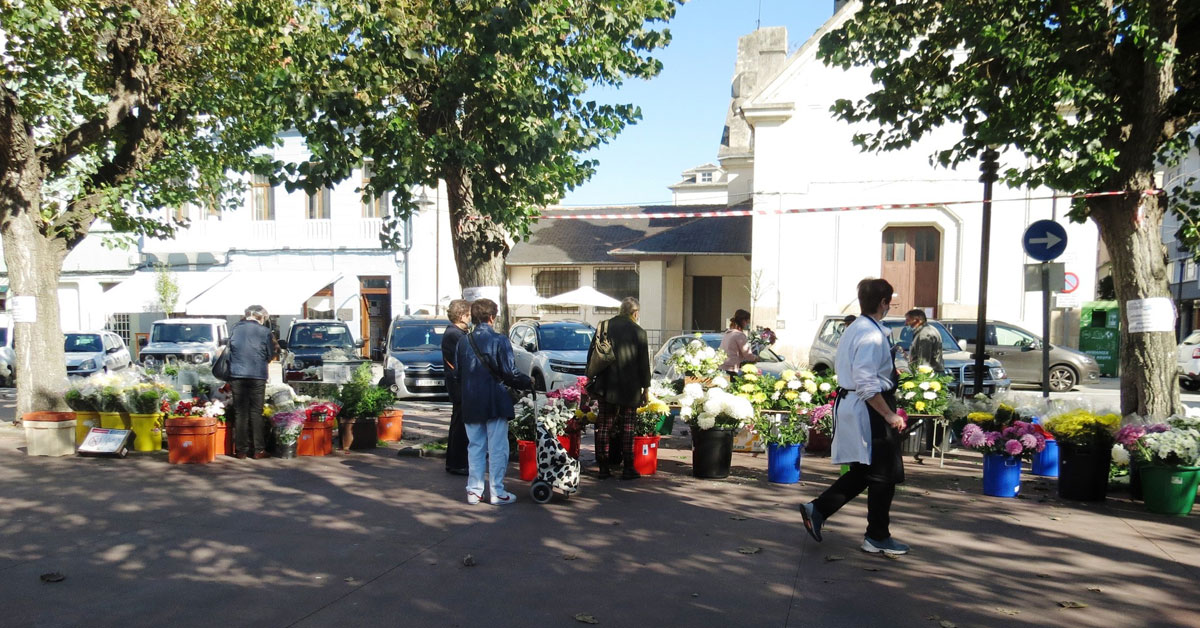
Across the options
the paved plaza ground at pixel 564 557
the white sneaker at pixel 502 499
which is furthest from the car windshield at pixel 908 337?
the white sneaker at pixel 502 499

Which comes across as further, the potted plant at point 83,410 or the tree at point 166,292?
the tree at point 166,292

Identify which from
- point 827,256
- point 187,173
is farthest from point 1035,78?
point 827,256

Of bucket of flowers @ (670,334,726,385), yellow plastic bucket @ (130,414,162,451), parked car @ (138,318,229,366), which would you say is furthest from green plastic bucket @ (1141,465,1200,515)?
parked car @ (138,318,229,366)

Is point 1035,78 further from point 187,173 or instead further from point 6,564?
point 187,173

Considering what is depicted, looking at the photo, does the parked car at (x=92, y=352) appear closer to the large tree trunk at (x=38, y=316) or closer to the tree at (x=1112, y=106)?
the large tree trunk at (x=38, y=316)

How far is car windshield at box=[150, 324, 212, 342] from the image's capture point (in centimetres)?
2025

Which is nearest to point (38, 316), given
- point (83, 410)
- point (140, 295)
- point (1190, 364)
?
point (83, 410)

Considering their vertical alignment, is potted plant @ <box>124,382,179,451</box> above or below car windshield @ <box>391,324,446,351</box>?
below

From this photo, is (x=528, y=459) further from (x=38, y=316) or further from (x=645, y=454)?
(x=38, y=316)

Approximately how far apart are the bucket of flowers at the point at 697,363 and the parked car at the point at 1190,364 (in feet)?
Answer: 49.9

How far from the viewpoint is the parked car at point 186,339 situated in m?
19.3

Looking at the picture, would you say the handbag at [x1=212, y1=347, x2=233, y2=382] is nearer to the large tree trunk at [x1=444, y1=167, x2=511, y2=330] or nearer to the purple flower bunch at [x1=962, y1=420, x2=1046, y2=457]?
the large tree trunk at [x1=444, y1=167, x2=511, y2=330]

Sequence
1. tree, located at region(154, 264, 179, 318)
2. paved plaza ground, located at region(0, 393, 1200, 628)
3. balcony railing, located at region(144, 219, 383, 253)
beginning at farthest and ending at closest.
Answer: balcony railing, located at region(144, 219, 383, 253) → tree, located at region(154, 264, 179, 318) → paved plaza ground, located at region(0, 393, 1200, 628)

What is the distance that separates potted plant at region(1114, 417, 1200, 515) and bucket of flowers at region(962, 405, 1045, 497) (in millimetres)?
819
